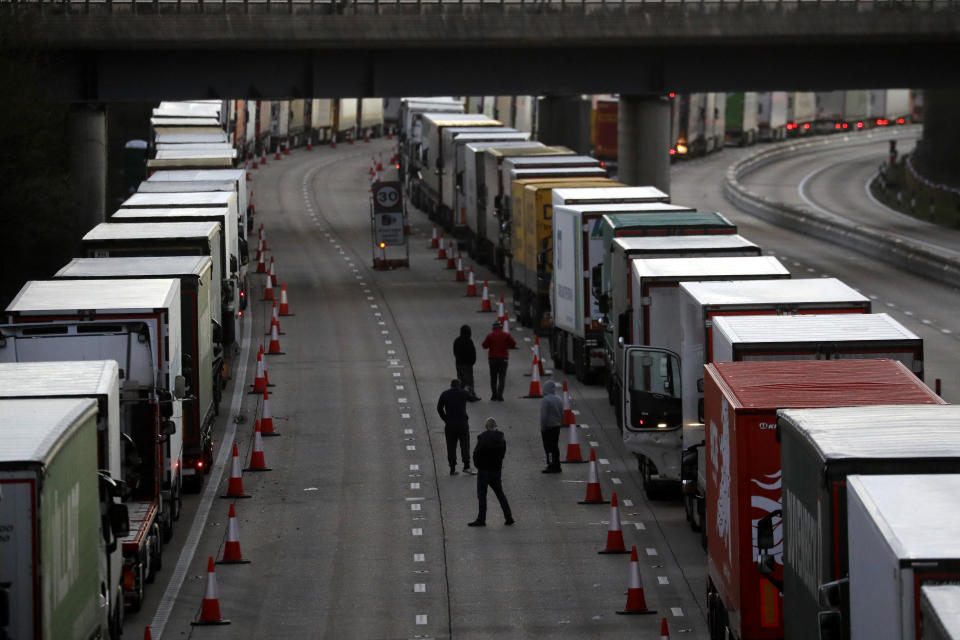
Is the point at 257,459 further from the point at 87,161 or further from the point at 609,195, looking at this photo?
the point at 87,161

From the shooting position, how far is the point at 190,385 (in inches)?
895

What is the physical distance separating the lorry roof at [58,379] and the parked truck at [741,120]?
3415 inches

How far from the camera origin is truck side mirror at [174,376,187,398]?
20234 mm

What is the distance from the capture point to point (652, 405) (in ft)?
75.8

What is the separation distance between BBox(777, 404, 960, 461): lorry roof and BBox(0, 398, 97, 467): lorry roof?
4.70 m

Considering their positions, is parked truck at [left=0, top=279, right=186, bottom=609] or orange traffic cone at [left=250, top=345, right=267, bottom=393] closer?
parked truck at [left=0, top=279, right=186, bottom=609]

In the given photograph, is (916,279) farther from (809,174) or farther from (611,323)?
(809,174)

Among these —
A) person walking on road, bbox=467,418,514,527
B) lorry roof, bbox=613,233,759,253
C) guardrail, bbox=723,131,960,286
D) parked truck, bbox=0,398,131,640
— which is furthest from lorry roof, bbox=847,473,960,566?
guardrail, bbox=723,131,960,286

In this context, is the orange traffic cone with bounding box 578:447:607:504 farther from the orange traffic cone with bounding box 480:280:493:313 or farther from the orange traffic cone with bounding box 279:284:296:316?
the orange traffic cone with bounding box 279:284:296:316

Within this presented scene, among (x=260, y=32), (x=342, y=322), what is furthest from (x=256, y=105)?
(x=342, y=322)

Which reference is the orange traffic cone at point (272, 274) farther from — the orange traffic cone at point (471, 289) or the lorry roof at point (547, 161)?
the lorry roof at point (547, 161)

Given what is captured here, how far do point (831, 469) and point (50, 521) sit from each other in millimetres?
4948

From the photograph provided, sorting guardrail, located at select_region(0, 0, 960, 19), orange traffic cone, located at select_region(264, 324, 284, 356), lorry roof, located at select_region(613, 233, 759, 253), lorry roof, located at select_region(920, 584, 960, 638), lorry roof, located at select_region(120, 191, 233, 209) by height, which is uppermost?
guardrail, located at select_region(0, 0, 960, 19)

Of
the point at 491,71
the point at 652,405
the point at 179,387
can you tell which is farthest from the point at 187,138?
the point at 179,387
